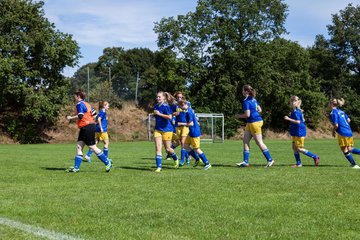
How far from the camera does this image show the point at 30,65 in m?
40.5

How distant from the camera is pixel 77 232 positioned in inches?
193

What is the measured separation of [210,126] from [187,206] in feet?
126

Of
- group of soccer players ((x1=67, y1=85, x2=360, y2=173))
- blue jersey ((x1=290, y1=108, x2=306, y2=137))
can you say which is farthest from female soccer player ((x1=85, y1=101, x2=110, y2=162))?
blue jersey ((x1=290, y1=108, x2=306, y2=137))

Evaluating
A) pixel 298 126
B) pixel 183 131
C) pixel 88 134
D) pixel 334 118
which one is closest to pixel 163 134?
pixel 183 131

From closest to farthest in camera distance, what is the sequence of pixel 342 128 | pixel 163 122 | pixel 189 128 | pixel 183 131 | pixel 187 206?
pixel 187 206 < pixel 163 122 < pixel 342 128 < pixel 189 128 < pixel 183 131

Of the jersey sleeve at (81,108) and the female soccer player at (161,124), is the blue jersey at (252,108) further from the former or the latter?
the jersey sleeve at (81,108)

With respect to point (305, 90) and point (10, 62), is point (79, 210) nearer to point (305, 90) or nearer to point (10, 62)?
point (10, 62)

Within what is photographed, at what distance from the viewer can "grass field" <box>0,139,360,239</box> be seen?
4918mm

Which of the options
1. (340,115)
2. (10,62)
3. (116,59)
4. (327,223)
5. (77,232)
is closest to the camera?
(77,232)

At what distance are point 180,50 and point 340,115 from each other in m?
41.0

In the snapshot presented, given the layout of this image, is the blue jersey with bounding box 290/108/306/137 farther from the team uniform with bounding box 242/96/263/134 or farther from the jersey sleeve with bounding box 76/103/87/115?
the jersey sleeve with bounding box 76/103/87/115

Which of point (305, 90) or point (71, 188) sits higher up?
point (305, 90)

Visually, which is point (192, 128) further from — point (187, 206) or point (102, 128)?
point (187, 206)

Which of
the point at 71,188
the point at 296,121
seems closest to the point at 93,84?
the point at 296,121
